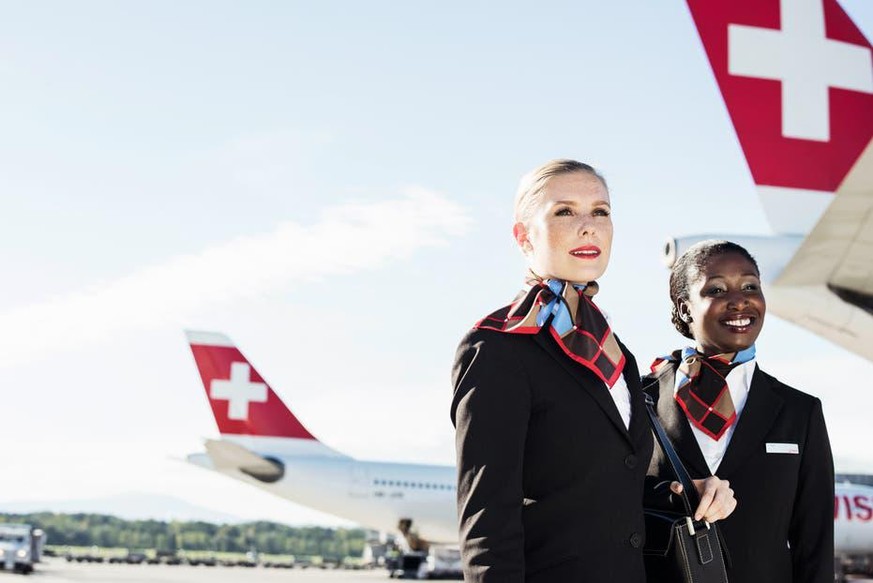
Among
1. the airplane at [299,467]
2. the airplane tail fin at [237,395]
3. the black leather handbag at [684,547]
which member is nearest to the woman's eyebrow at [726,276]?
the black leather handbag at [684,547]

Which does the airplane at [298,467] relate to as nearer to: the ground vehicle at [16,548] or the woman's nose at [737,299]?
the ground vehicle at [16,548]

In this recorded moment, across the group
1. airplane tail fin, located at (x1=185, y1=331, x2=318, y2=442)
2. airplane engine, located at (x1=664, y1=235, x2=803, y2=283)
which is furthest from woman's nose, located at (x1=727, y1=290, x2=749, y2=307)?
airplane tail fin, located at (x1=185, y1=331, x2=318, y2=442)

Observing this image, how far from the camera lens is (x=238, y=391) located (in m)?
29.1

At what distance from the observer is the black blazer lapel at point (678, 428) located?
9.72 ft

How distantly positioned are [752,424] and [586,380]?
0.86 m

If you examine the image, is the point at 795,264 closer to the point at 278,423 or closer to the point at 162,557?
the point at 278,423

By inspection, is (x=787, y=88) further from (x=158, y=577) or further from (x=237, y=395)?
(x=237, y=395)

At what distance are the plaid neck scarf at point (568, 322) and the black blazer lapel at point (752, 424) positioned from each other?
2.33ft

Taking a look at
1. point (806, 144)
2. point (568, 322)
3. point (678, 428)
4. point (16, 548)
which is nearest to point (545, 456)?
point (568, 322)

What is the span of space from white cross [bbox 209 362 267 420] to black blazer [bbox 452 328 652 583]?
27.1 meters

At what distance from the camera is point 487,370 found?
2.28 meters

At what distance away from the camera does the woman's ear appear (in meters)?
2.54

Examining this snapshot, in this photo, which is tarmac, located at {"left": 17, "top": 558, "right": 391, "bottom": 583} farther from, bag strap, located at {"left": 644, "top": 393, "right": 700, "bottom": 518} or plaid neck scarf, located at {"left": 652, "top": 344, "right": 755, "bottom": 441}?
bag strap, located at {"left": 644, "top": 393, "right": 700, "bottom": 518}

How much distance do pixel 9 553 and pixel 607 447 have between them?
84.6 feet
